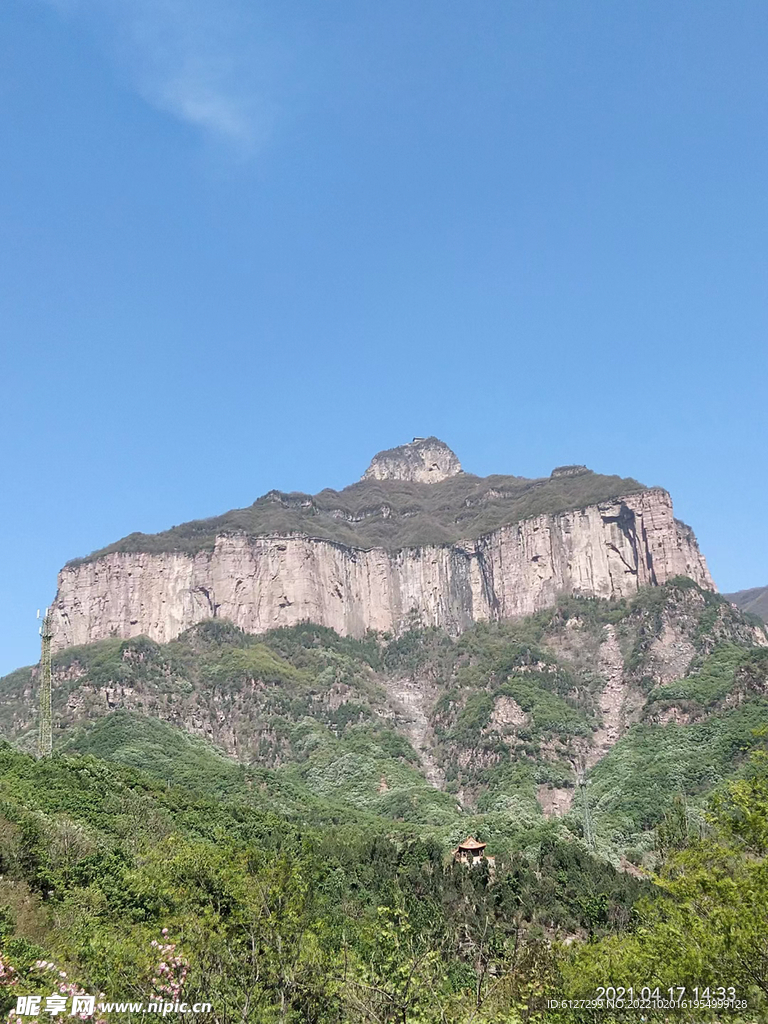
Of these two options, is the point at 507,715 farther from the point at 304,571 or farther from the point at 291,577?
the point at 291,577

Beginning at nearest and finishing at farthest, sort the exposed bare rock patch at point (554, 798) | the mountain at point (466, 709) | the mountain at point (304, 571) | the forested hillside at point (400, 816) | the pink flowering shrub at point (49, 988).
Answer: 1. the pink flowering shrub at point (49, 988)
2. the forested hillside at point (400, 816)
3. the mountain at point (466, 709)
4. the exposed bare rock patch at point (554, 798)
5. the mountain at point (304, 571)

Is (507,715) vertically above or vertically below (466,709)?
below

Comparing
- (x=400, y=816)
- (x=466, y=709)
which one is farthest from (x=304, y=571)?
(x=400, y=816)

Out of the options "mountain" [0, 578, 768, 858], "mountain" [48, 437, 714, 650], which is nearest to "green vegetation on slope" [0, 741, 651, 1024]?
"mountain" [0, 578, 768, 858]

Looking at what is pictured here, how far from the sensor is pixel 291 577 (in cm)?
18725

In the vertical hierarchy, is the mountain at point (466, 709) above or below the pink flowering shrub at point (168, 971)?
above

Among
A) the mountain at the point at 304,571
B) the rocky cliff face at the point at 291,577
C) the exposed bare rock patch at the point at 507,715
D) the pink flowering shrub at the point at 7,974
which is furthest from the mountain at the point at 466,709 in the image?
the pink flowering shrub at the point at 7,974

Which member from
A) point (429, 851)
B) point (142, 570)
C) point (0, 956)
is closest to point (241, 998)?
point (0, 956)

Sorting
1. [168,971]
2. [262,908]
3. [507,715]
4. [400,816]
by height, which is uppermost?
[507,715]

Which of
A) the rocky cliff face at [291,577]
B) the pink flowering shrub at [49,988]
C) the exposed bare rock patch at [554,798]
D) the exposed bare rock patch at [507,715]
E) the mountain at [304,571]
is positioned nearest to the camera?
the pink flowering shrub at [49,988]

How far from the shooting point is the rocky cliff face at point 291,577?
173 meters

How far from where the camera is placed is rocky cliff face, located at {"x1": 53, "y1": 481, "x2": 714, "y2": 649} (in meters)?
173

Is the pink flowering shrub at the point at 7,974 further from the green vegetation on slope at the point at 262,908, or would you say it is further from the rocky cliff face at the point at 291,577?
the rocky cliff face at the point at 291,577

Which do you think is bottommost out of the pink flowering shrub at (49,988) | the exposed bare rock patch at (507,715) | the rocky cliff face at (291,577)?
the pink flowering shrub at (49,988)
